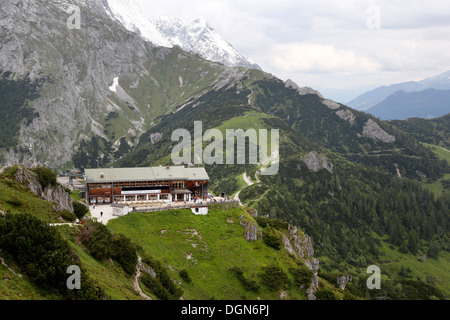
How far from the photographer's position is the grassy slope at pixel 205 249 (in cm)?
6738

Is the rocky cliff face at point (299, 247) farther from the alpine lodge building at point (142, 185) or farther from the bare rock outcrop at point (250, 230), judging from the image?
the alpine lodge building at point (142, 185)

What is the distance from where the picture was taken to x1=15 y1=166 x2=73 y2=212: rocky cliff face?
64.8 m

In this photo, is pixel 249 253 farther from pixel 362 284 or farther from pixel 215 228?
pixel 362 284

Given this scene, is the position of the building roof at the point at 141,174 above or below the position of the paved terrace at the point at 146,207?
above

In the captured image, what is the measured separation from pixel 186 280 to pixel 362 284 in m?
112

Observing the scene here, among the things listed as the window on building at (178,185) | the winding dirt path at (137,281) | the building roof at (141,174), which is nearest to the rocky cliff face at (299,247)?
the building roof at (141,174)

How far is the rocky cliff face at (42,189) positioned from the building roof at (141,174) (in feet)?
64.6

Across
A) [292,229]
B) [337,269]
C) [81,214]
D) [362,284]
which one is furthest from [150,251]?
[337,269]

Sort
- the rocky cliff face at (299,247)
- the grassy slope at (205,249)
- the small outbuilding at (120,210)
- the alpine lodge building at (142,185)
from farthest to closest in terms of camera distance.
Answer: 1. the alpine lodge building at (142,185)
2. the rocky cliff face at (299,247)
3. the small outbuilding at (120,210)
4. the grassy slope at (205,249)

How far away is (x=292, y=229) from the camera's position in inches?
3880

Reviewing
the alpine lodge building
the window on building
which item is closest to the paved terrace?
the alpine lodge building

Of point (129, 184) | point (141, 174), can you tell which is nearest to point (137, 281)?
point (129, 184)

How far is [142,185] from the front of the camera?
95125 mm

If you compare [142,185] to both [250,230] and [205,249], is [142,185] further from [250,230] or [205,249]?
[250,230]
